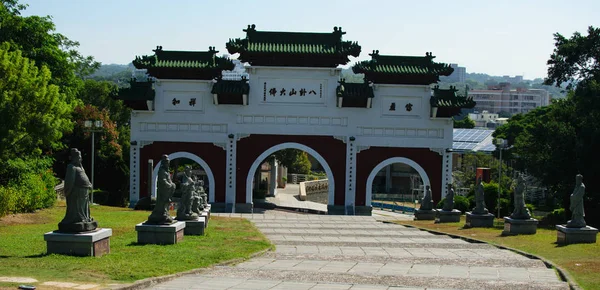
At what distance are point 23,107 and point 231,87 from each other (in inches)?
676

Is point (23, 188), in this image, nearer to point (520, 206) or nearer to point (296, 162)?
point (520, 206)

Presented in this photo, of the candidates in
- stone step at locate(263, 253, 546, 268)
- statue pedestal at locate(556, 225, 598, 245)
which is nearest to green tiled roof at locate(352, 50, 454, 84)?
statue pedestal at locate(556, 225, 598, 245)

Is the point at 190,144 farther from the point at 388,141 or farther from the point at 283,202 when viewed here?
the point at 283,202

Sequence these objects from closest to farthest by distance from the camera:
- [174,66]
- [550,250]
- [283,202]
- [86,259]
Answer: [86,259] → [550,250] → [174,66] → [283,202]

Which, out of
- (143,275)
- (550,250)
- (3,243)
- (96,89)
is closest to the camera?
(143,275)

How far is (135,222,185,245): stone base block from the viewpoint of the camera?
19062 millimetres

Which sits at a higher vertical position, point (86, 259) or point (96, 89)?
point (96, 89)

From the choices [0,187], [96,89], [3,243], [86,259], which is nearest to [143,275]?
[86,259]

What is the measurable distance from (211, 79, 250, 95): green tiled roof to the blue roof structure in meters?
34.9

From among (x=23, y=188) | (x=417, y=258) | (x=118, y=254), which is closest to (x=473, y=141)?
(x=23, y=188)

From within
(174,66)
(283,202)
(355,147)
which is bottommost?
(283,202)

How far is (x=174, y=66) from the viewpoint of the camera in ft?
138

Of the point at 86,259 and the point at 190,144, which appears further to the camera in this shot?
the point at 190,144

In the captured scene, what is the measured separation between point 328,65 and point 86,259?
91.6 feet
